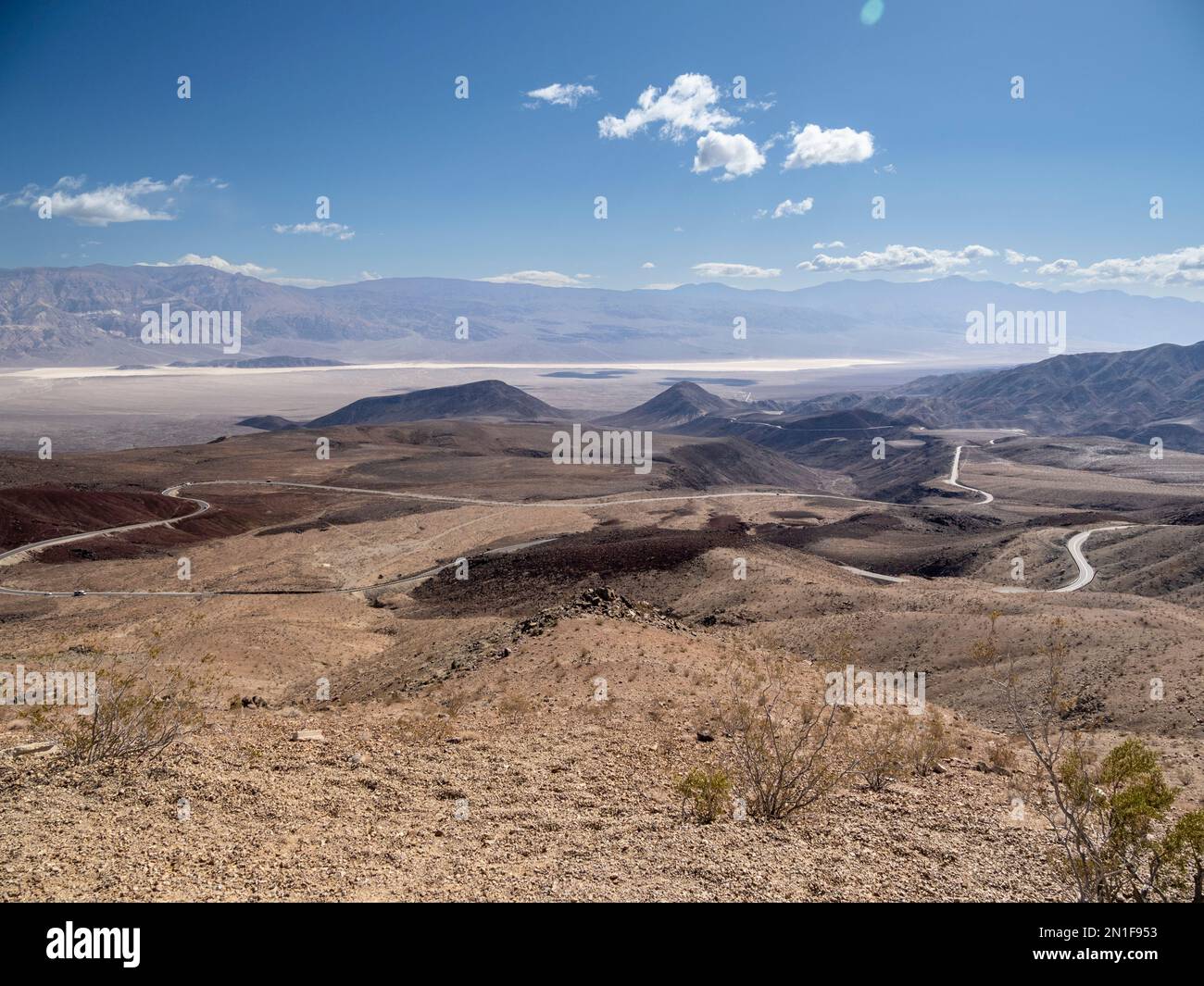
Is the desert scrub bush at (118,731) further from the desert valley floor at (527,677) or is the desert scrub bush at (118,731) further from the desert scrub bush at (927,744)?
the desert scrub bush at (927,744)

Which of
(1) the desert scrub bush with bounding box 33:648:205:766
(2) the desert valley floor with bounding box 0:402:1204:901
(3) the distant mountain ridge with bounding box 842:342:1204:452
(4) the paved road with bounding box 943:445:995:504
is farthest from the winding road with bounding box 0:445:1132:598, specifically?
(3) the distant mountain ridge with bounding box 842:342:1204:452

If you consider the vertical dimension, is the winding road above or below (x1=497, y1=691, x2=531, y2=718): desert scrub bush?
below

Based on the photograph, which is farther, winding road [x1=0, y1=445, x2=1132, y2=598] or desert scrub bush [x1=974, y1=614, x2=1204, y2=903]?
winding road [x1=0, y1=445, x2=1132, y2=598]

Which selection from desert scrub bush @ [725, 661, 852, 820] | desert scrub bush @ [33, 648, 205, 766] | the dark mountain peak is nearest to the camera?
desert scrub bush @ [725, 661, 852, 820]

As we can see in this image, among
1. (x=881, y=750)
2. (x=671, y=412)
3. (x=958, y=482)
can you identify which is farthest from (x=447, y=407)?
(x=881, y=750)

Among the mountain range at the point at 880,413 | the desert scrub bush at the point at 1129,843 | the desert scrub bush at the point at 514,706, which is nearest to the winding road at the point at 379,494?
the desert scrub bush at the point at 514,706

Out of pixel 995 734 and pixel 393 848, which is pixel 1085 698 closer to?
pixel 995 734

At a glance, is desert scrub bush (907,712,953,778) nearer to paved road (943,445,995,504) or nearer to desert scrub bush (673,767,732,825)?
desert scrub bush (673,767,732,825)

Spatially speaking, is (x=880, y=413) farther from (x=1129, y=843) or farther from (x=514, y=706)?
(x=1129, y=843)

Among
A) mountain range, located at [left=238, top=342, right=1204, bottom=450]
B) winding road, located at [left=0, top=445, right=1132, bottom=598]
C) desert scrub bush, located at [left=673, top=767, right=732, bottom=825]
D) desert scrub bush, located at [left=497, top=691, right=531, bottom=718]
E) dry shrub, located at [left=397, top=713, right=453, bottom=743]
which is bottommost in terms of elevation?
winding road, located at [left=0, top=445, right=1132, bottom=598]
